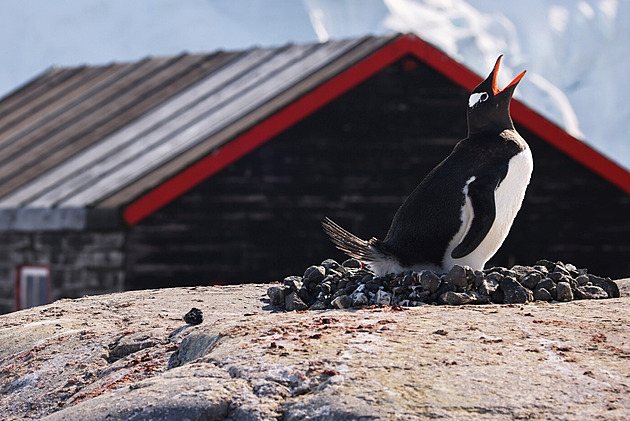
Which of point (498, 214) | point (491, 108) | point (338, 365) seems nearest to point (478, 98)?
point (491, 108)

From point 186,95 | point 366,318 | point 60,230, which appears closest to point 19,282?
point 60,230

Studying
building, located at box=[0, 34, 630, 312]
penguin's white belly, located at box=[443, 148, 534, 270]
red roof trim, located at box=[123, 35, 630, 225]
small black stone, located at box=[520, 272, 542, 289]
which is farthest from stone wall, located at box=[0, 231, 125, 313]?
small black stone, located at box=[520, 272, 542, 289]

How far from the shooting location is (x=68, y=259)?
11.1 meters

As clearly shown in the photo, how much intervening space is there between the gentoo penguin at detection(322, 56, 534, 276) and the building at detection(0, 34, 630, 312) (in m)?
5.21

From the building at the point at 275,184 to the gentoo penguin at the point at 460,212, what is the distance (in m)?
5.21

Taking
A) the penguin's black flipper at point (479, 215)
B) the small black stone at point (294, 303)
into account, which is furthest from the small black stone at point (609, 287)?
the small black stone at point (294, 303)

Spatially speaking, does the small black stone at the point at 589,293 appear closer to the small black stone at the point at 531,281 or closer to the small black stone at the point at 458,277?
the small black stone at the point at 531,281

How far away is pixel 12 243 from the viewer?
1178cm

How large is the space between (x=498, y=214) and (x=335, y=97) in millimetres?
6111

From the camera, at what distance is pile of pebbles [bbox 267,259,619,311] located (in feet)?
17.1

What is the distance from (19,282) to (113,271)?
176cm

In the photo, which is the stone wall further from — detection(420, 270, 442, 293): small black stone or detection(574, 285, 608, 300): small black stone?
detection(574, 285, 608, 300): small black stone

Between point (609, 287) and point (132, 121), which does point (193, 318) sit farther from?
point (132, 121)

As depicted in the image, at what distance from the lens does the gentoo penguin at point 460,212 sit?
5.55 meters
